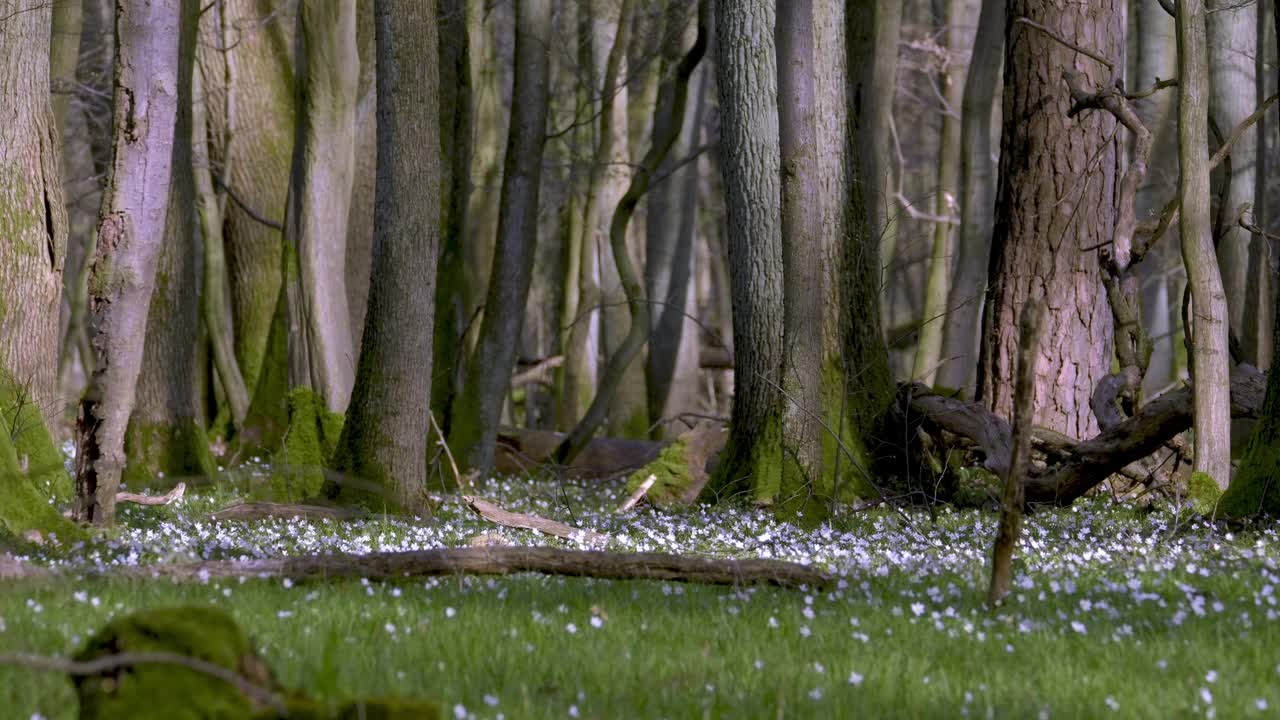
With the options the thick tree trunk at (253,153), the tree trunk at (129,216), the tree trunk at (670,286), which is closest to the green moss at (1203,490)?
the tree trunk at (129,216)

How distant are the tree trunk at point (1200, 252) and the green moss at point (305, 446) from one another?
7.86m

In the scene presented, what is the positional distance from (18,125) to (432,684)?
8457 mm

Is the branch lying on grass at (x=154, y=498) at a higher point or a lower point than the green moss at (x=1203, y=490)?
lower

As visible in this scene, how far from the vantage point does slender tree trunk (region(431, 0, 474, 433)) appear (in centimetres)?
1661

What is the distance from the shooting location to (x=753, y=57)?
1191 centimetres

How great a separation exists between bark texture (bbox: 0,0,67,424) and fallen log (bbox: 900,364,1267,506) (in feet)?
26.9

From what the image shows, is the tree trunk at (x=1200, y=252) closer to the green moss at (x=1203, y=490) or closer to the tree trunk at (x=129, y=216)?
the green moss at (x=1203, y=490)

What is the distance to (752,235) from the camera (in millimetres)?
12359

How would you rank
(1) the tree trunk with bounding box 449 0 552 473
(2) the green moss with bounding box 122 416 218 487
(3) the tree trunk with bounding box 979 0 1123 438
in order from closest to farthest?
(3) the tree trunk with bounding box 979 0 1123 438
(2) the green moss with bounding box 122 416 218 487
(1) the tree trunk with bounding box 449 0 552 473

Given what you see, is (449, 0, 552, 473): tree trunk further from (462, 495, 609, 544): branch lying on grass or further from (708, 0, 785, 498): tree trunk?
(462, 495, 609, 544): branch lying on grass

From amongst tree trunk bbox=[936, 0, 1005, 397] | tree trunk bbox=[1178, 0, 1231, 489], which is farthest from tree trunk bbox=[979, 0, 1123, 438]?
tree trunk bbox=[936, 0, 1005, 397]

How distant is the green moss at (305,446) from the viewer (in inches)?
498

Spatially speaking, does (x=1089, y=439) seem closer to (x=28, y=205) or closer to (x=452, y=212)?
(x=452, y=212)

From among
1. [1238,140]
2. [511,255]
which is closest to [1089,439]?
[511,255]
